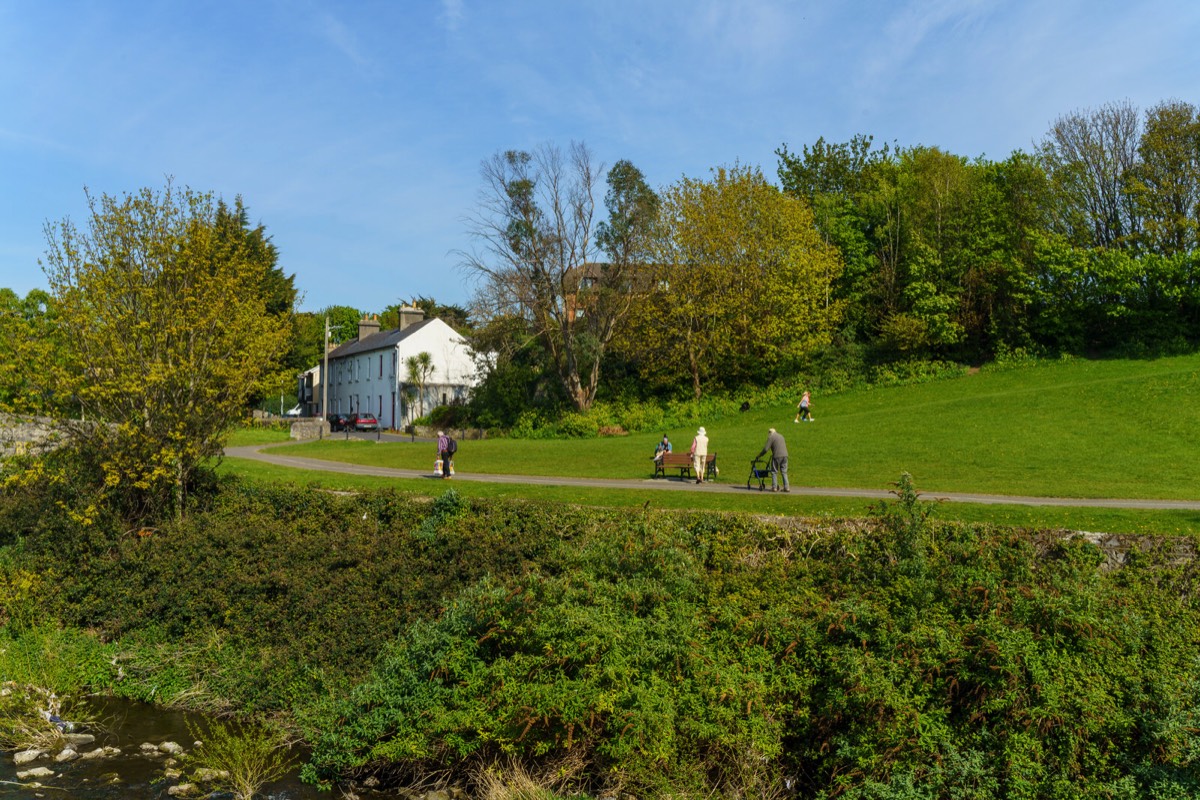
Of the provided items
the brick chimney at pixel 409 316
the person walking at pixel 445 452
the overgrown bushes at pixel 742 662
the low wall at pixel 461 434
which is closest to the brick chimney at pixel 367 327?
the brick chimney at pixel 409 316

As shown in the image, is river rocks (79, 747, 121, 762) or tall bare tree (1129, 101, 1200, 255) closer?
river rocks (79, 747, 121, 762)

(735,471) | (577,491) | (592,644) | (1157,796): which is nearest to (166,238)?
(577,491)

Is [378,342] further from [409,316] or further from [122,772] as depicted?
[122,772]

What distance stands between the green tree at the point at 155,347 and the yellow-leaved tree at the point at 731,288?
28.6 meters

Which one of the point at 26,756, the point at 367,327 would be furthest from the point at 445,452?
the point at 367,327

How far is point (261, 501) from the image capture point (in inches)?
744

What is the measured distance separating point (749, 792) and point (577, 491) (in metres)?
11.4

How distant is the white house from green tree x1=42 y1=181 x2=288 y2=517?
126ft

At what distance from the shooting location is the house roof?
211 ft

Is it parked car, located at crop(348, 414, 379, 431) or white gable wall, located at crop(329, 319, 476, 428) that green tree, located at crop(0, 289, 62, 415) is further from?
white gable wall, located at crop(329, 319, 476, 428)

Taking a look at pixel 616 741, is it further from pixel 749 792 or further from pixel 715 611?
pixel 715 611

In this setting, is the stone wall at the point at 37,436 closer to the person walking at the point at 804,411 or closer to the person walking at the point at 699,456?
the person walking at the point at 699,456

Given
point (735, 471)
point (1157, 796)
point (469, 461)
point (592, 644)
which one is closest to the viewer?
point (1157, 796)

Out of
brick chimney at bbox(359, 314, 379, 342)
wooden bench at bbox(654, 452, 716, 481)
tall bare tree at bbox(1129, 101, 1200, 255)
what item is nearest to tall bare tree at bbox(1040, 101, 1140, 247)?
tall bare tree at bbox(1129, 101, 1200, 255)
